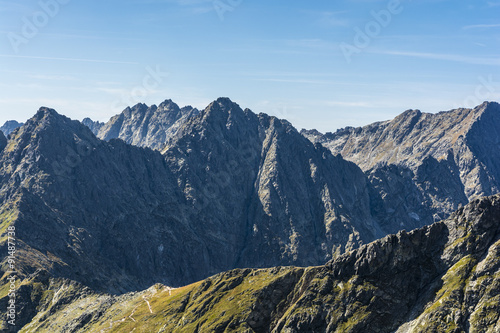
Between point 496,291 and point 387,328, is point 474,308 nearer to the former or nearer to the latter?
point 496,291

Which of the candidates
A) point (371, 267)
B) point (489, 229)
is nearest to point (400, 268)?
point (371, 267)

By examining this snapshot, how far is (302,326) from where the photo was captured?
620 ft

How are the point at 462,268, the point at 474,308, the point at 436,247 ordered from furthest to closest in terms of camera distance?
1. the point at 436,247
2. the point at 462,268
3. the point at 474,308

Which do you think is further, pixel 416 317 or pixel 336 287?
pixel 336 287

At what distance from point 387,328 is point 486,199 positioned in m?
64.9

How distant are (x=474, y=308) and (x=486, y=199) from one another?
46.5 m

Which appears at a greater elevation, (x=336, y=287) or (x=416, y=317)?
(x=336, y=287)

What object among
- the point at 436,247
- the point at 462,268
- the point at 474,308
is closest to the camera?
the point at 474,308

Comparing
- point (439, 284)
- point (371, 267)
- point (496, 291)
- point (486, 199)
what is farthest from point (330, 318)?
point (486, 199)

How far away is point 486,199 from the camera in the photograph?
194125 millimetres

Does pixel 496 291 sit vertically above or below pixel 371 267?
below

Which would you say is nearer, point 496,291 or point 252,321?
point 496,291

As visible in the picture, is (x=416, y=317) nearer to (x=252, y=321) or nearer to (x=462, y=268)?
(x=462, y=268)

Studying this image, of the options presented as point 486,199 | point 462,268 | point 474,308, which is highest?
point 486,199
